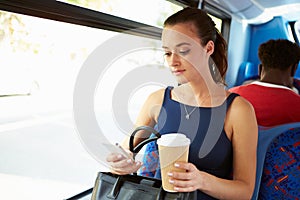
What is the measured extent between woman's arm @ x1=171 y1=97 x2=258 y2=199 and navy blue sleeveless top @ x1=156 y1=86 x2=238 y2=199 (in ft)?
0.09

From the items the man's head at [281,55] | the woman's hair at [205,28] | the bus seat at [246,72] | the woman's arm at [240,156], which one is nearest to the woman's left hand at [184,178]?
the woman's arm at [240,156]

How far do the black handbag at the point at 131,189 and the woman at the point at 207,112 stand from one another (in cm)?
6

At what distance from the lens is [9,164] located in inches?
63.9

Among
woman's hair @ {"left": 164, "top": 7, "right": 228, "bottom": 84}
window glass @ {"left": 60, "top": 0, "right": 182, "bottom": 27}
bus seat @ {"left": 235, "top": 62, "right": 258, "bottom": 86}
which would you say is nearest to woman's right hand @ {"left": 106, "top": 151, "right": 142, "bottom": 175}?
woman's hair @ {"left": 164, "top": 7, "right": 228, "bottom": 84}

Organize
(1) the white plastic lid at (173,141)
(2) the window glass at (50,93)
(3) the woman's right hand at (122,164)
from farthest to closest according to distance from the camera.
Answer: (2) the window glass at (50,93), (3) the woman's right hand at (122,164), (1) the white plastic lid at (173,141)

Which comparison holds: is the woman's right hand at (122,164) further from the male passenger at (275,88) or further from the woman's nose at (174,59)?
the male passenger at (275,88)

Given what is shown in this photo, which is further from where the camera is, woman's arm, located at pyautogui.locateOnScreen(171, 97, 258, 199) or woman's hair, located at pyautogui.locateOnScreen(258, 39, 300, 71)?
woman's hair, located at pyautogui.locateOnScreen(258, 39, 300, 71)

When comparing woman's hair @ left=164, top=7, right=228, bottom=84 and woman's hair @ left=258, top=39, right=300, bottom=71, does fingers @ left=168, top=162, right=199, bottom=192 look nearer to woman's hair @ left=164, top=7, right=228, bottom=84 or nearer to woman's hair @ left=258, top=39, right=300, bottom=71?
woman's hair @ left=164, top=7, right=228, bottom=84

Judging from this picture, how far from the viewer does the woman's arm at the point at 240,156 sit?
1083 millimetres

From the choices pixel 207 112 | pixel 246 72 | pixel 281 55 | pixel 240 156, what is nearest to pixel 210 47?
pixel 207 112

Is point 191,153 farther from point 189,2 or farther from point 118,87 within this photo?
point 189,2

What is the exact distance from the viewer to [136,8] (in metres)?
1.84

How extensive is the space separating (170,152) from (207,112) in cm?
40

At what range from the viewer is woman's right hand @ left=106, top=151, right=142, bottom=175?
103 cm
